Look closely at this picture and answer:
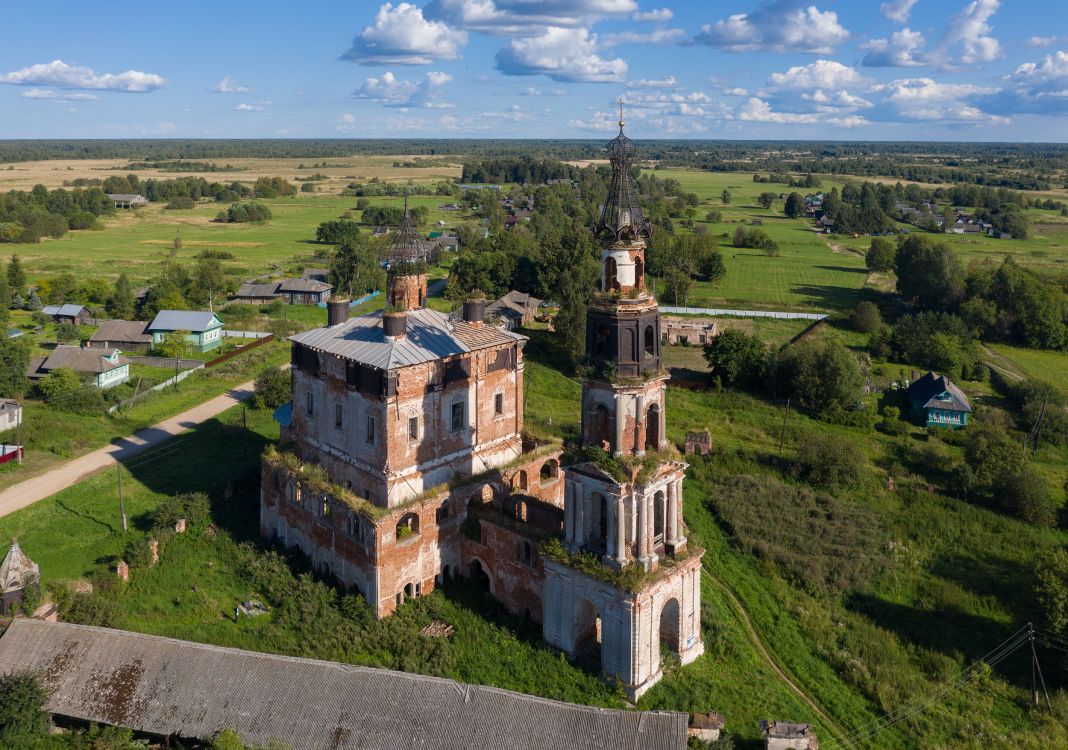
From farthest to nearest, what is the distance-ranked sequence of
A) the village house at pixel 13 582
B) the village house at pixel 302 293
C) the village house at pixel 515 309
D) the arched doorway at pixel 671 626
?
the village house at pixel 302 293 < the village house at pixel 515 309 < the village house at pixel 13 582 < the arched doorway at pixel 671 626

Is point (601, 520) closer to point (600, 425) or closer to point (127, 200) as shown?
point (600, 425)

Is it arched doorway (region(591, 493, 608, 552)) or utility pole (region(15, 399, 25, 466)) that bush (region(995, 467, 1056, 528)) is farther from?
utility pole (region(15, 399, 25, 466))

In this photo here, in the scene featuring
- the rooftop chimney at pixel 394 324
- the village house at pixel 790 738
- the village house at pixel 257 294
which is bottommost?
the village house at pixel 790 738

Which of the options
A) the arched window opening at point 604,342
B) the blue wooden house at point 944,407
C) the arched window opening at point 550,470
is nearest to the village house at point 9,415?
the arched window opening at point 550,470

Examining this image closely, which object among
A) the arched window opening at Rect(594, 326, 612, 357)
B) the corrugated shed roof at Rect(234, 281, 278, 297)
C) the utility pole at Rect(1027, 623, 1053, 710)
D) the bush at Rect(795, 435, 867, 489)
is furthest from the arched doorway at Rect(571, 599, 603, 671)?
the corrugated shed roof at Rect(234, 281, 278, 297)

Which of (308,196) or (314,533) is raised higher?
(308,196)

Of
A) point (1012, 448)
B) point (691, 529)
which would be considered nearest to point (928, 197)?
point (1012, 448)

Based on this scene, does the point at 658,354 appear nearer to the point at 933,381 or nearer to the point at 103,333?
the point at 933,381

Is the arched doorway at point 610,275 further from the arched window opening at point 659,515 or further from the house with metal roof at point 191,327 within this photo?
the house with metal roof at point 191,327
